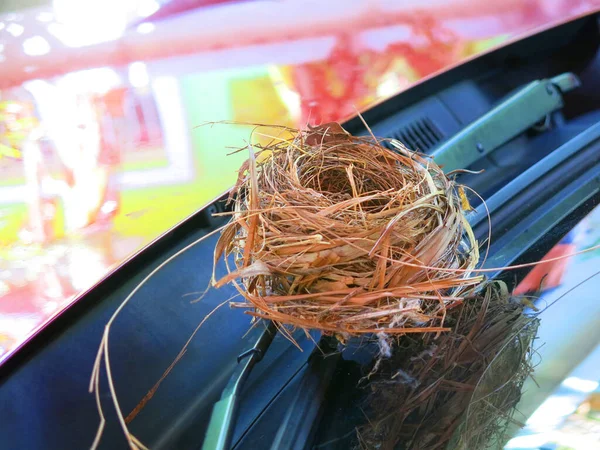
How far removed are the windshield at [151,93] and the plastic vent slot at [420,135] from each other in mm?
87

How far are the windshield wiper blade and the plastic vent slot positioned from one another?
0.60 m

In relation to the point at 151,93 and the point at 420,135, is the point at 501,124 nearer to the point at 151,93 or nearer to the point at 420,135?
the point at 420,135

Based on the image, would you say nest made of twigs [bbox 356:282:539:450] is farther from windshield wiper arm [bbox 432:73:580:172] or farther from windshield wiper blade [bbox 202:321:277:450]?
windshield wiper arm [bbox 432:73:580:172]

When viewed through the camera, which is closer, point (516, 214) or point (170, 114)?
point (516, 214)

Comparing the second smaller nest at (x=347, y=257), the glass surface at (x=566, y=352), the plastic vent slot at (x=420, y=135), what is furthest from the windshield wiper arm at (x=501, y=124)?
the second smaller nest at (x=347, y=257)

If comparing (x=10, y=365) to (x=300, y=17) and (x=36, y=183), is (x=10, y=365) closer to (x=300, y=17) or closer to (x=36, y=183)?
(x=36, y=183)

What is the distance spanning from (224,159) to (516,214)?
49cm

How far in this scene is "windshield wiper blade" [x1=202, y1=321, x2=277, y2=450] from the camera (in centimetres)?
49

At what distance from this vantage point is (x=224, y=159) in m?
0.85

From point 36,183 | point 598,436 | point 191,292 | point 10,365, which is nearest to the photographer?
point 598,436

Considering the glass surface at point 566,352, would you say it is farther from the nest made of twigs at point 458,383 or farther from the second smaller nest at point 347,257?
the second smaller nest at point 347,257

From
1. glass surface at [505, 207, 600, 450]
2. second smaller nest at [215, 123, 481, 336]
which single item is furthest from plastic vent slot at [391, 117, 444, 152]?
second smaller nest at [215, 123, 481, 336]

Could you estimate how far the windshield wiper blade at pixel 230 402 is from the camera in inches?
19.2

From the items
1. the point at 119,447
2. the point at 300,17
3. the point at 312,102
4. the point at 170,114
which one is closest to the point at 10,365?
the point at 119,447
